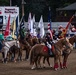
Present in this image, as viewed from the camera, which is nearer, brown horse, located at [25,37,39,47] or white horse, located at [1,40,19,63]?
white horse, located at [1,40,19,63]

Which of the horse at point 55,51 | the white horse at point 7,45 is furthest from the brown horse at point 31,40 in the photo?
the horse at point 55,51

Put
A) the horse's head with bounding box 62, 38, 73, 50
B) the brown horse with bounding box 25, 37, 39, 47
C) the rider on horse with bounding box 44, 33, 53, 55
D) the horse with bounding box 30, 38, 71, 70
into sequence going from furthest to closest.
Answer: the brown horse with bounding box 25, 37, 39, 47 < the rider on horse with bounding box 44, 33, 53, 55 < the horse with bounding box 30, 38, 71, 70 < the horse's head with bounding box 62, 38, 73, 50

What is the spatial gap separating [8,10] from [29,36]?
23.2 metres

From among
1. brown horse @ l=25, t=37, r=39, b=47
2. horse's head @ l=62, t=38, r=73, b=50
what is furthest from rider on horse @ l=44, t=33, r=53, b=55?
brown horse @ l=25, t=37, r=39, b=47

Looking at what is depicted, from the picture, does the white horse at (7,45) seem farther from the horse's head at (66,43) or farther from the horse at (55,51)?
the horse's head at (66,43)

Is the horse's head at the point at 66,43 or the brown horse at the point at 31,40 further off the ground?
the horse's head at the point at 66,43

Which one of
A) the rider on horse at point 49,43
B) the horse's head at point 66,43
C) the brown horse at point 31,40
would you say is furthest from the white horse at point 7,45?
the horse's head at point 66,43

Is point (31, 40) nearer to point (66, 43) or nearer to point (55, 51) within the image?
point (55, 51)

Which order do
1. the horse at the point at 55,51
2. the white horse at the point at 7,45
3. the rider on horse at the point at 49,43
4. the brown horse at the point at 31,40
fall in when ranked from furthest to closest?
the brown horse at the point at 31,40 < the white horse at the point at 7,45 < the rider on horse at the point at 49,43 < the horse at the point at 55,51

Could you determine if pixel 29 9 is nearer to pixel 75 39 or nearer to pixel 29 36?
pixel 29 36

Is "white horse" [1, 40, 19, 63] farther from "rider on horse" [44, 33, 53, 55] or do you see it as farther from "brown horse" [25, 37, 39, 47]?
"rider on horse" [44, 33, 53, 55]

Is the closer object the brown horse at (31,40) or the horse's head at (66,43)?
the horse's head at (66,43)

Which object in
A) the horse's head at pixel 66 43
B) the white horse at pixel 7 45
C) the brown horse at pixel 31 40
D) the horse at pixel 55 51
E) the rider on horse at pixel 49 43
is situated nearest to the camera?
the horse's head at pixel 66 43

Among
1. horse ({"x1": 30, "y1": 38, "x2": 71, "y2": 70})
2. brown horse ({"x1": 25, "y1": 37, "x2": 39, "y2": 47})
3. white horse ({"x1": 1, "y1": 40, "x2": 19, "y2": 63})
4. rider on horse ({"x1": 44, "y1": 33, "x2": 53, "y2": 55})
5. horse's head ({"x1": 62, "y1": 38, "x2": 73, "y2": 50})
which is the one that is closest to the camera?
horse's head ({"x1": 62, "y1": 38, "x2": 73, "y2": 50})
